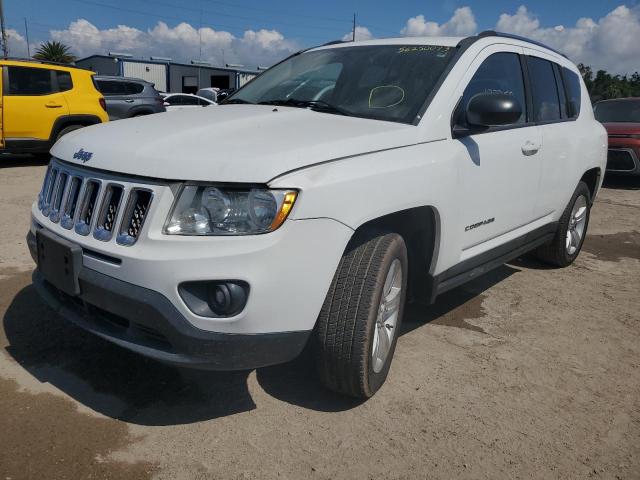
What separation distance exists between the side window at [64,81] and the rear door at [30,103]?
0.10 meters

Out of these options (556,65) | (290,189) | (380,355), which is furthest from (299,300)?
(556,65)

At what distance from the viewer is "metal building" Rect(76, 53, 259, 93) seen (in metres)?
40.6

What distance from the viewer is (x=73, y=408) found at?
8.37 ft

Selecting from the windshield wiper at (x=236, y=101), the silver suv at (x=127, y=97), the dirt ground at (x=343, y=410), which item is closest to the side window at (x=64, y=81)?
the silver suv at (x=127, y=97)

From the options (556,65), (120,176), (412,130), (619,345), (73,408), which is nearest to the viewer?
(120,176)

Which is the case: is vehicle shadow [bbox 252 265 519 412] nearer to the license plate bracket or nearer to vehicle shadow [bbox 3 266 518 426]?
vehicle shadow [bbox 3 266 518 426]

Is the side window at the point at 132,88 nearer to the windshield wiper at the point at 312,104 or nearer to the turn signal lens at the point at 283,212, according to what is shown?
the windshield wiper at the point at 312,104

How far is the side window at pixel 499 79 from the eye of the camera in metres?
3.19

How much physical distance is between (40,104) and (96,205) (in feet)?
26.1

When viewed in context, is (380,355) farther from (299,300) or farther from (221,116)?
(221,116)

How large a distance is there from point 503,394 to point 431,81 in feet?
5.48

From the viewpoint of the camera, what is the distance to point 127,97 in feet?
44.6

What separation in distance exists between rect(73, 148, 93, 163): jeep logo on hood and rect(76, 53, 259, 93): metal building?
133 feet

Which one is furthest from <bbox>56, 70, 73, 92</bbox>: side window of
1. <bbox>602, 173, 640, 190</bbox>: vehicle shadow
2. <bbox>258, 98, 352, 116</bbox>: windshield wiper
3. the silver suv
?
<bbox>602, 173, 640, 190</bbox>: vehicle shadow
